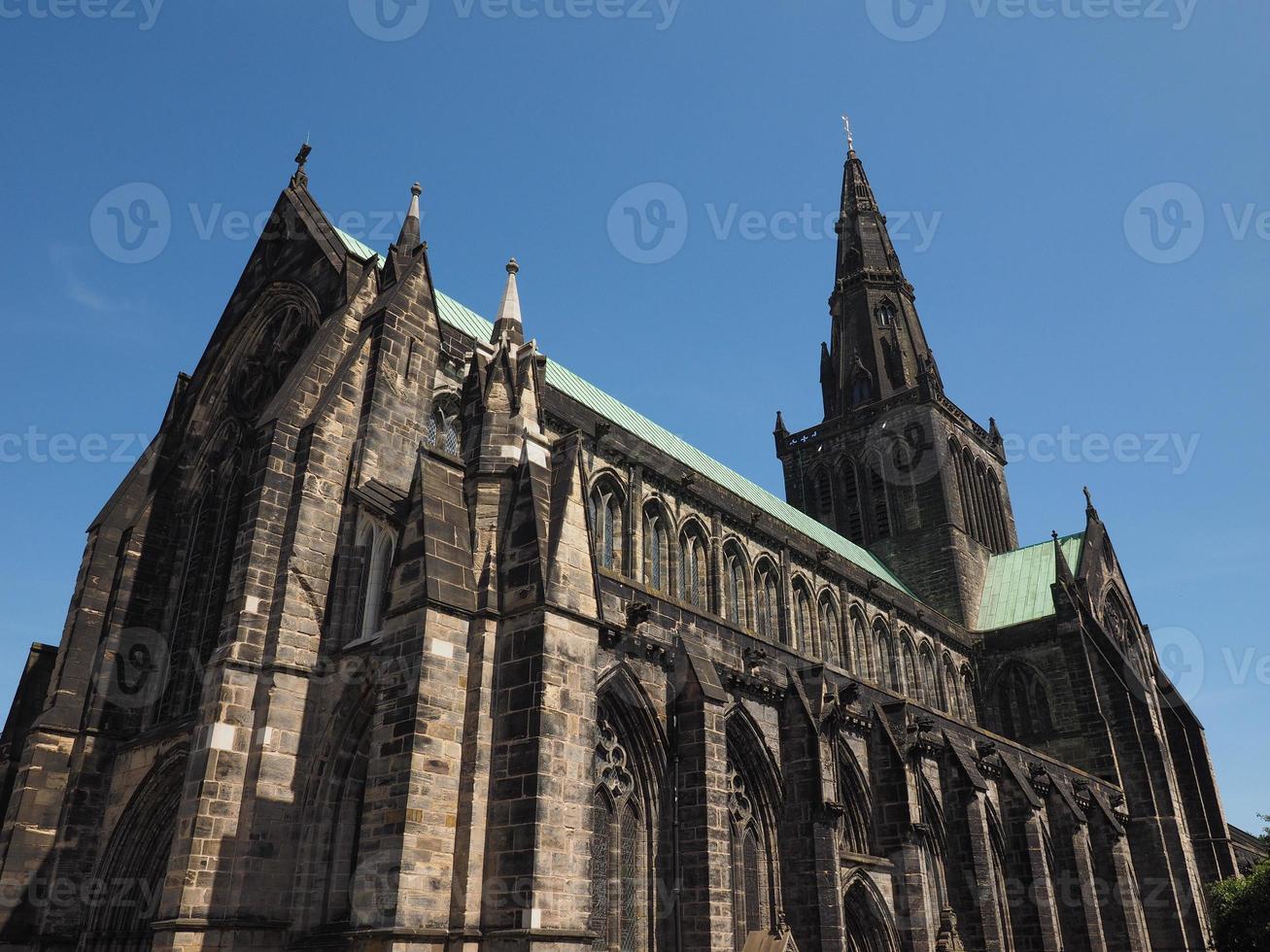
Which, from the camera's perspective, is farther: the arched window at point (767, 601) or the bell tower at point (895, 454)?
the bell tower at point (895, 454)

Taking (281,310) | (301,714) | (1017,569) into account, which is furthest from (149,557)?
(1017,569)

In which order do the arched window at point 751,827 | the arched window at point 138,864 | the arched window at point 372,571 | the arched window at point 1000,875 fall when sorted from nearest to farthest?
the arched window at point 372,571
the arched window at point 138,864
the arched window at point 751,827
the arched window at point 1000,875

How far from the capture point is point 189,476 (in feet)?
76.4

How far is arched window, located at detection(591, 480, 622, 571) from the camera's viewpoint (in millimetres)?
26906

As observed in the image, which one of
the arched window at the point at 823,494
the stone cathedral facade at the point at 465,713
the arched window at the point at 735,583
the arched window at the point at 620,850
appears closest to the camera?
the stone cathedral facade at the point at 465,713

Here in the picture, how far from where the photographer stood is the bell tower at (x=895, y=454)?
4753cm

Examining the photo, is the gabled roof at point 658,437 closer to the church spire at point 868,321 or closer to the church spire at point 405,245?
the church spire at point 405,245

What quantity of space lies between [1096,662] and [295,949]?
35353 mm

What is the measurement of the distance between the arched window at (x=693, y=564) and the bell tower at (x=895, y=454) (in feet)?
62.7

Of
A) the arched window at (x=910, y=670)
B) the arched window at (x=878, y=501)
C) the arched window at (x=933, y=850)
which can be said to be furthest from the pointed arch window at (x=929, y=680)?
the arched window at (x=933, y=850)

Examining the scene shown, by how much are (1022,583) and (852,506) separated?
8899 millimetres

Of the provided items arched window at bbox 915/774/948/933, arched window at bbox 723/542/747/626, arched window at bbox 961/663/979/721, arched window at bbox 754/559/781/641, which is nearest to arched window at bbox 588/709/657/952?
arched window at bbox 915/774/948/933

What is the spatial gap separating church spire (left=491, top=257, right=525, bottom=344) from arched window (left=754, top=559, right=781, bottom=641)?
16.1m

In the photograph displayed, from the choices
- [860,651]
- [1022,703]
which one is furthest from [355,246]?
[1022,703]
